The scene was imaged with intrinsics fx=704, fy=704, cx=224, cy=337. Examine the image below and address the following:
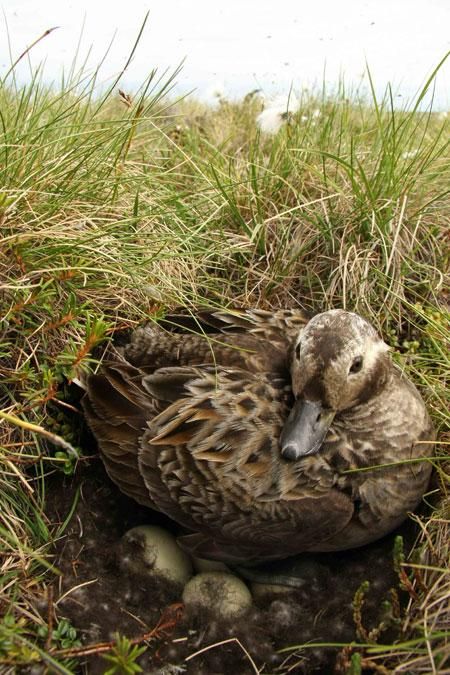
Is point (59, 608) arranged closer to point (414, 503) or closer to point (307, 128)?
point (414, 503)

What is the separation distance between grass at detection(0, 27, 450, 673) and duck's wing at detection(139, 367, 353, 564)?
0.38 m

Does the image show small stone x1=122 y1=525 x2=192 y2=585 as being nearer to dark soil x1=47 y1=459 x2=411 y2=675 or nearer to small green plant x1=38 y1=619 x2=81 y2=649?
dark soil x1=47 y1=459 x2=411 y2=675

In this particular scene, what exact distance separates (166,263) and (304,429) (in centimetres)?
122

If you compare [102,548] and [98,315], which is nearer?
[102,548]

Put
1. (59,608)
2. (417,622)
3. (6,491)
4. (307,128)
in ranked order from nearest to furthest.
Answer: (417,622) < (59,608) < (6,491) < (307,128)

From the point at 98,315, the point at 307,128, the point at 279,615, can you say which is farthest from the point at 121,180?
the point at 279,615

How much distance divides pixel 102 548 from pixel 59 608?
13.9 inches

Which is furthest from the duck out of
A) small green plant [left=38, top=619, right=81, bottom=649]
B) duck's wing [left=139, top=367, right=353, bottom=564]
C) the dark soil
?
small green plant [left=38, top=619, right=81, bottom=649]

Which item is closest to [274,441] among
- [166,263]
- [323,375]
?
[323,375]

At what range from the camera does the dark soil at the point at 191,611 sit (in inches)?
96.7

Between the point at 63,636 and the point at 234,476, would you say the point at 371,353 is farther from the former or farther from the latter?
the point at 63,636

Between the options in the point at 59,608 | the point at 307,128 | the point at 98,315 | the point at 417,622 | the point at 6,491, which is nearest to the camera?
the point at 417,622

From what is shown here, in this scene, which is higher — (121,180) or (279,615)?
(121,180)

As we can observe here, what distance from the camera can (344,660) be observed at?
7.30 feet
